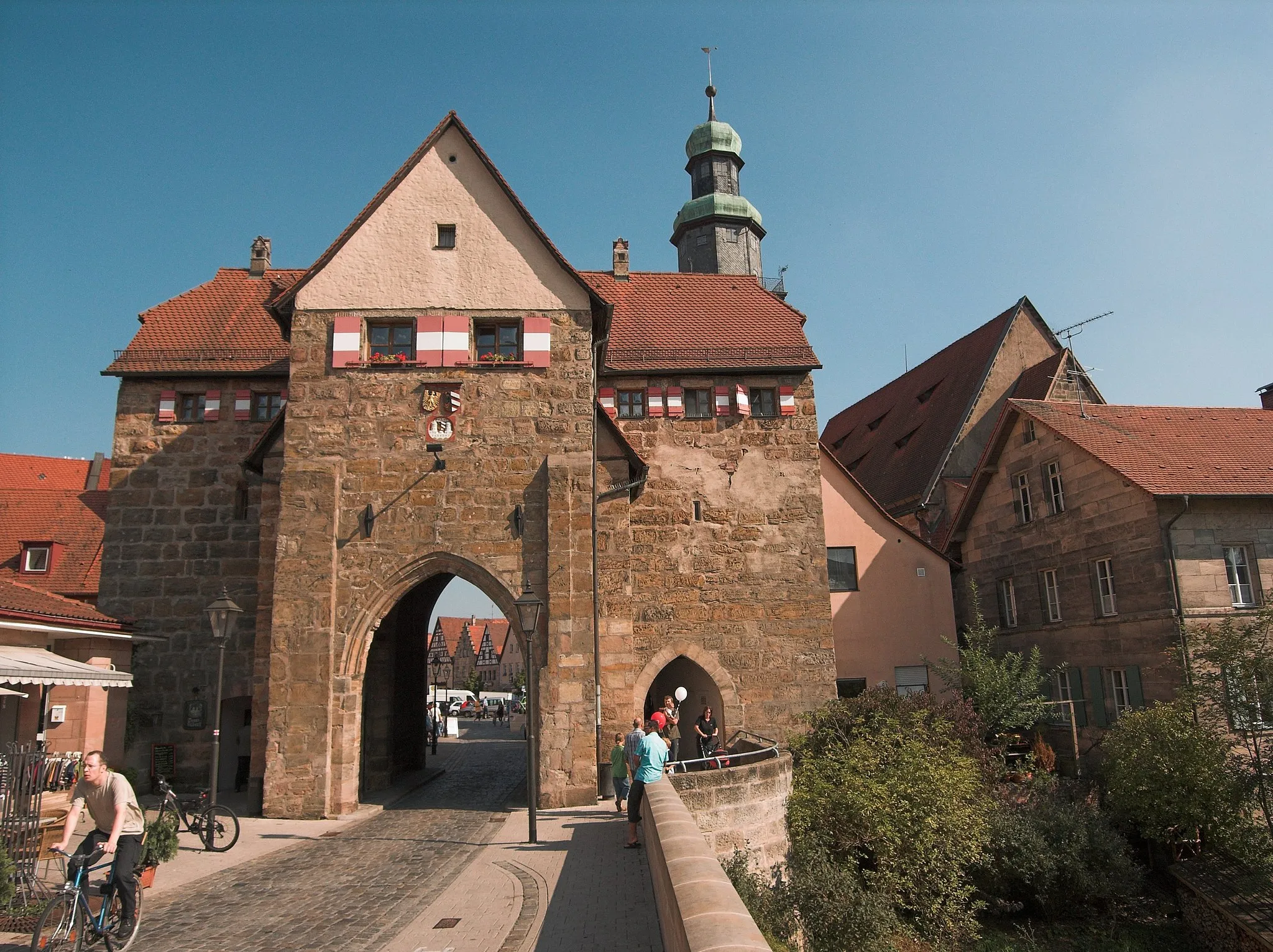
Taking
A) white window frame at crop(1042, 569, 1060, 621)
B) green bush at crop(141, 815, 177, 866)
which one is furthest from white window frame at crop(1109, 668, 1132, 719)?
green bush at crop(141, 815, 177, 866)

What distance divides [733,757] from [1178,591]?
10.0 m

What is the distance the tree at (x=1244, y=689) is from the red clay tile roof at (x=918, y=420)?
1062cm

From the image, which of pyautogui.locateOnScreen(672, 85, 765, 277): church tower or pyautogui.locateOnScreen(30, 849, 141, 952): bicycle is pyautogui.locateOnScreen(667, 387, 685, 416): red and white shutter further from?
pyautogui.locateOnScreen(672, 85, 765, 277): church tower

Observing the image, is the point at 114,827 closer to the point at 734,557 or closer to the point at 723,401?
the point at 734,557

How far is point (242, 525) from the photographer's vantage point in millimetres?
19109

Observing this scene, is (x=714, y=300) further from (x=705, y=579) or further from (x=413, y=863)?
(x=413, y=863)

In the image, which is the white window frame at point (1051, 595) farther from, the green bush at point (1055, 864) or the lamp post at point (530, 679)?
the lamp post at point (530, 679)

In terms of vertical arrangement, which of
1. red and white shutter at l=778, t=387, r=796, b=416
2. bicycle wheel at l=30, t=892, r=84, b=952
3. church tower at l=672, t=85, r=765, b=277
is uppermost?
church tower at l=672, t=85, r=765, b=277

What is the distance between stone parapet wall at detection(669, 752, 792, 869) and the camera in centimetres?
1105

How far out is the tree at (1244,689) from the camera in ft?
49.0

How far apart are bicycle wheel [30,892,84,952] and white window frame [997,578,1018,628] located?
20330 mm

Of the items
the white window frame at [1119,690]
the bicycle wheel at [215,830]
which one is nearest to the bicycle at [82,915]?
the bicycle wheel at [215,830]

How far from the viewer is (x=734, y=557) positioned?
62.6 ft

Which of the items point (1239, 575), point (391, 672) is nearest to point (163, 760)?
point (391, 672)
